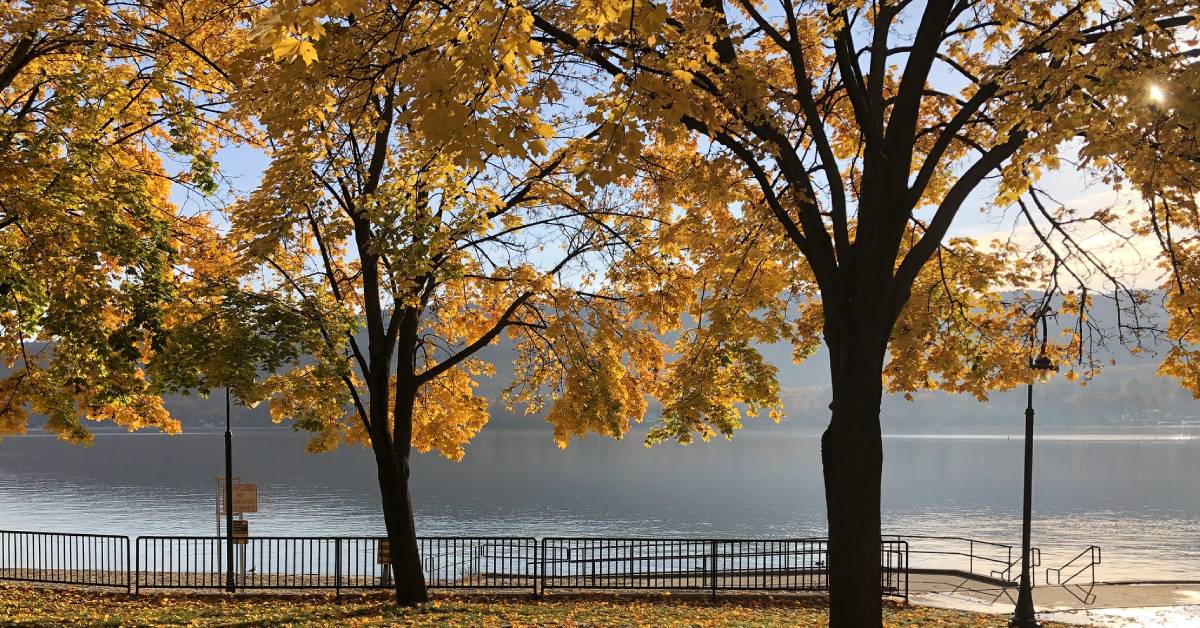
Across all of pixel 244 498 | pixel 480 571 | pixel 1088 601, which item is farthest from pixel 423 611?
pixel 480 571

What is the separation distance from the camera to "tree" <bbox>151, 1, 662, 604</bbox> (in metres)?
6.95

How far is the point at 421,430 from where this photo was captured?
20.1 m

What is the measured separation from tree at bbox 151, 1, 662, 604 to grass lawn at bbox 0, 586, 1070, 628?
5.61ft

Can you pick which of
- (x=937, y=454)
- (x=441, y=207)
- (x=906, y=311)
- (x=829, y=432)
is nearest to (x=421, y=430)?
(x=441, y=207)

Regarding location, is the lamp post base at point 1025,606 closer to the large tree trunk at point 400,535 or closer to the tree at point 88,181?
the large tree trunk at point 400,535

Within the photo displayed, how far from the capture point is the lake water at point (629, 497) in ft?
196

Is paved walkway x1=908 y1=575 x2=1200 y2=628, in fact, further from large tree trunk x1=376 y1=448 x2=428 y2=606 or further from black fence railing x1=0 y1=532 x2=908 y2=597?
large tree trunk x1=376 y1=448 x2=428 y2=606

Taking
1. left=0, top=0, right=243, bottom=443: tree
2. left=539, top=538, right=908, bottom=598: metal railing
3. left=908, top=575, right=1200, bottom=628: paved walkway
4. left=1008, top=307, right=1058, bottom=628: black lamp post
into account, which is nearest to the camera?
left=0, top=0, right=243, bottom=443: tree

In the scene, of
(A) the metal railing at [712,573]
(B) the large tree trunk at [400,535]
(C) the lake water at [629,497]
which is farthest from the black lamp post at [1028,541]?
(C) the lake water at [629,497]

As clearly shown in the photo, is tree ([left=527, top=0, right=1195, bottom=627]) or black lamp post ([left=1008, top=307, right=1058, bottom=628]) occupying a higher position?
tree ([left=527, top=0, right=1195, bottom=627])

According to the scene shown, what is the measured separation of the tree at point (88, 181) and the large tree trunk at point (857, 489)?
349 inches

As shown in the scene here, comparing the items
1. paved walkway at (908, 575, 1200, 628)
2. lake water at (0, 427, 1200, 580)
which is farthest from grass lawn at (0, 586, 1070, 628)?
lake water at (0, 427, 1200, 580)

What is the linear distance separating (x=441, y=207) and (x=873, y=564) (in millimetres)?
8602

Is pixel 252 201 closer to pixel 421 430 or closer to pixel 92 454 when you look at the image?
pixel 421 430
